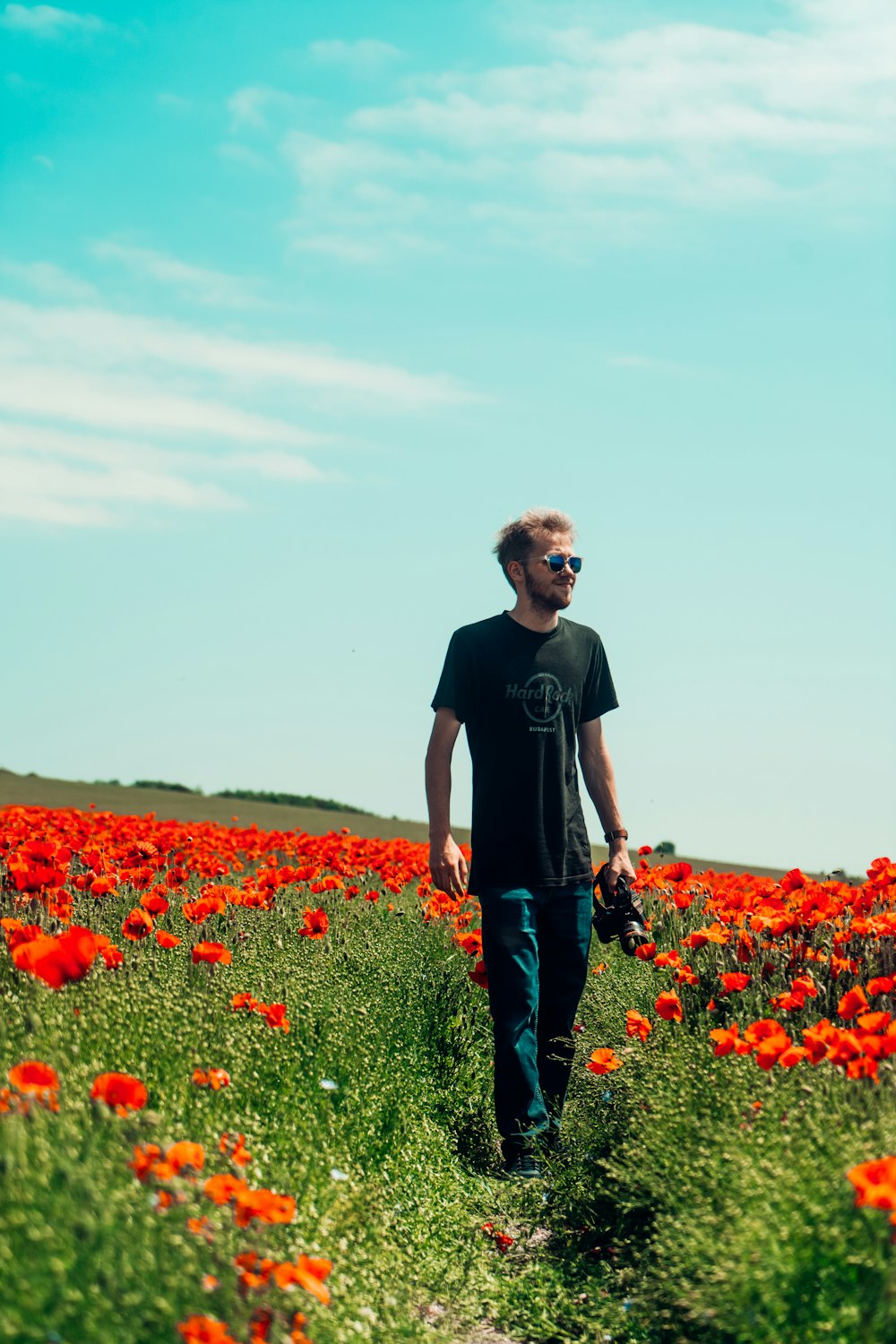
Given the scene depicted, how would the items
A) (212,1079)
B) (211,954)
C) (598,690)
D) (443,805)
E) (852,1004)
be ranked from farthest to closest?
(598,690) < (443,805) < (211,954) < (852,1004) < (212,1079)

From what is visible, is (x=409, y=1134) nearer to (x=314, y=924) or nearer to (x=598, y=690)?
(x=314, y=924)

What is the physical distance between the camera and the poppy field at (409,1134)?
2520mm

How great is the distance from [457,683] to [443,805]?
1.70ft

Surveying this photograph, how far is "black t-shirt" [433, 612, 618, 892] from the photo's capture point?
521cm

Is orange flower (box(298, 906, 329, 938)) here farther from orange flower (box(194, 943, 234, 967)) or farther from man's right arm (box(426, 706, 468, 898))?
orange flower (box(194, 943, 234, 967))

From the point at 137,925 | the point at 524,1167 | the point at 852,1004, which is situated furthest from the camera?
the point at 137,925

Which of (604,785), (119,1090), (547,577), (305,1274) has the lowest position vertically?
(305,1274)

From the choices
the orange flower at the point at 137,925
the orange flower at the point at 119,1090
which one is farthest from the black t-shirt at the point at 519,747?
the orange flower at the point at 119,1090

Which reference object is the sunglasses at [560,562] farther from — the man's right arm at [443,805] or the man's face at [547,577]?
the man's right arm at [443,805]

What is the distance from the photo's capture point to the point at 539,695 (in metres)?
5.36

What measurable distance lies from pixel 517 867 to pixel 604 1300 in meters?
1.74

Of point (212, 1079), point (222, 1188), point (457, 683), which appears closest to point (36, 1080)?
point (222, 1188)

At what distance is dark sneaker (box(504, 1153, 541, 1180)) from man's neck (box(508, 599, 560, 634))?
2.15 meters

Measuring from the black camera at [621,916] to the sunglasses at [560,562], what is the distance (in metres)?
1.37
